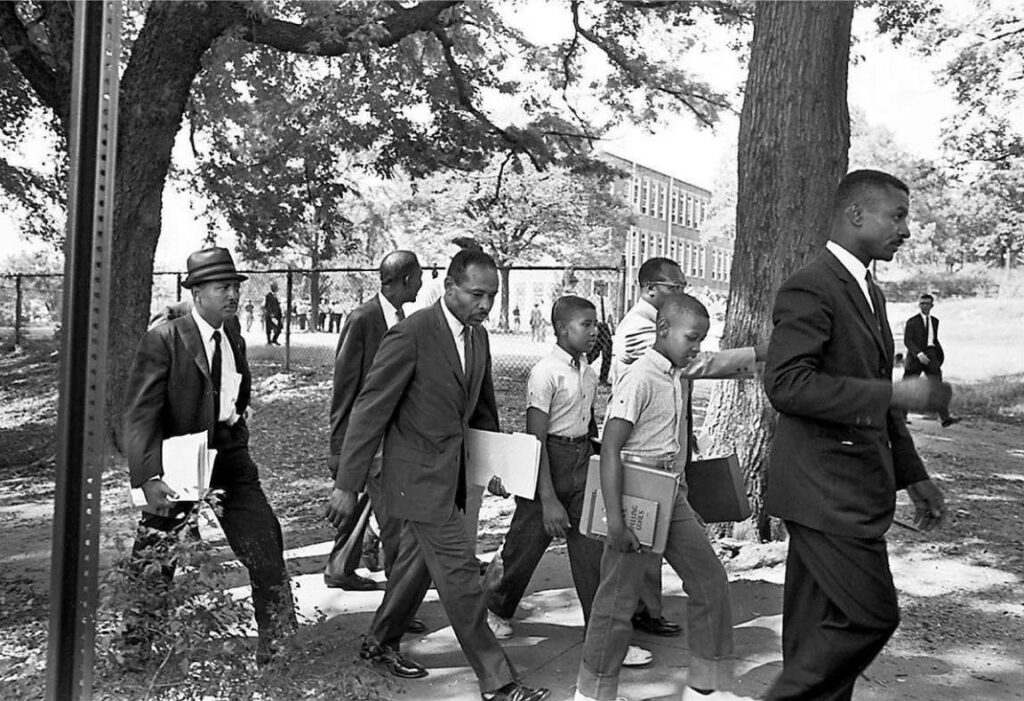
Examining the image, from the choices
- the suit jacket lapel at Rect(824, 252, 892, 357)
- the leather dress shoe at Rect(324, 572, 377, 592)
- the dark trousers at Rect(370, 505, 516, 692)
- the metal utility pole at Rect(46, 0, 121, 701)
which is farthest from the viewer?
the leather dress shoe at Rect(324, 572, 377, 592)

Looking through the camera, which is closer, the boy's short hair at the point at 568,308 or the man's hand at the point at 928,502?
the man's hand at the point at 928,502

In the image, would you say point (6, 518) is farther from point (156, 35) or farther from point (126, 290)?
point (156, 35)

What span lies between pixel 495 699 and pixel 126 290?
503cm

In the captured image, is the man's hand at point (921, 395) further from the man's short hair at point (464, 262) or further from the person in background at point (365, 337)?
the person in background at point (365, 337)

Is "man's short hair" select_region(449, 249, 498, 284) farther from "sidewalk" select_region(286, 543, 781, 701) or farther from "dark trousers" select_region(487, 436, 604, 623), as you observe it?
"sidewalk" select_region(286, 543, 781, 701)

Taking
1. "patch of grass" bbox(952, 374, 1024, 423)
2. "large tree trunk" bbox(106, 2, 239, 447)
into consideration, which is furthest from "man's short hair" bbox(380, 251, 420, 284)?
"patch of grass" bbox(952, 374, 1024, 423)

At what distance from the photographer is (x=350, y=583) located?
18.2ft

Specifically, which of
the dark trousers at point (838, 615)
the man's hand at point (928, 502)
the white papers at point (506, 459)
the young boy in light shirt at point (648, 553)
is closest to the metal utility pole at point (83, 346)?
the white papers at point (506, 459)

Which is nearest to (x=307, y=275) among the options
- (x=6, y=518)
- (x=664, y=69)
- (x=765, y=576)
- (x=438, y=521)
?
(x=6, y=518)

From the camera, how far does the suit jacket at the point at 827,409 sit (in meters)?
2.95

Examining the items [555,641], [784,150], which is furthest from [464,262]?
[784,150]

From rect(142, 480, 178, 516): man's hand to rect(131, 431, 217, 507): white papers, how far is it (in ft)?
0.11

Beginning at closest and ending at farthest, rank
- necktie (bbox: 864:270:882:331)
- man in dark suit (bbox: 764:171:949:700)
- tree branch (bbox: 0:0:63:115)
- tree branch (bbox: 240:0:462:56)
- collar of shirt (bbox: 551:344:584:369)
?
man in dark suit (bbox: 764:171:949:700) → necktie (bbox: 864:270:882:331) → collar of shirt (bbox: 551:344:584:369) → tree branch (bbox: 240:0:462:56) → tree branch (bbox: 0:0:63:115)

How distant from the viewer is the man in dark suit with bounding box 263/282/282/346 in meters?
8.89
